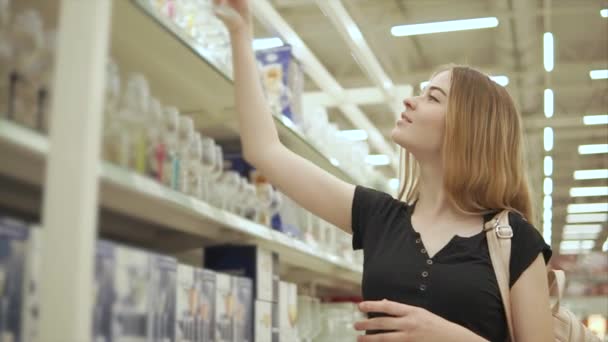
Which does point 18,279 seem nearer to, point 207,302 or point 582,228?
point 207,302

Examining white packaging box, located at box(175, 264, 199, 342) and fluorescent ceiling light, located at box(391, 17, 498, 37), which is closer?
white packaging box, located at box(175, 264, 199, 342)

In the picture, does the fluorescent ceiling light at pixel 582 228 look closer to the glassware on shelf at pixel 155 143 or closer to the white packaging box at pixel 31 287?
the glassware on shelf at pixel 155 143

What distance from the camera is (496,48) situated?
366 inches

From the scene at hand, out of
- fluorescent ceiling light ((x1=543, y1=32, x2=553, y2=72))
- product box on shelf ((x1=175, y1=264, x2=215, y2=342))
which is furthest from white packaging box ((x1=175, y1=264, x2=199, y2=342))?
fluorescent ceiling light ((x1=543, y1=32, x2=553, y2=72))

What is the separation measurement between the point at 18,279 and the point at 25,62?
363 mm

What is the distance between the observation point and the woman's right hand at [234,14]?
69.7 inches

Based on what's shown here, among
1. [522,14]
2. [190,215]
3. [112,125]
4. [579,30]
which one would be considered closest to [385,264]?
[190,215]

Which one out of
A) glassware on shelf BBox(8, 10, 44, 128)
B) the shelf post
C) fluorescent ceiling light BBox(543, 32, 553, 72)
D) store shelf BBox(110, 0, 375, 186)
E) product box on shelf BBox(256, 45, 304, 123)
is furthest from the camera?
fluorescent ceiling light BBox(543, 32, 553, 72)

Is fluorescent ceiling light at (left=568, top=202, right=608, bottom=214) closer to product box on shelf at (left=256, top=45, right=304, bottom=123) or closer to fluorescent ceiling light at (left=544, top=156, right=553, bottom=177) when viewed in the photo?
fluorescent ceiling light at (left=544, top=156, right=553, bottom=177)

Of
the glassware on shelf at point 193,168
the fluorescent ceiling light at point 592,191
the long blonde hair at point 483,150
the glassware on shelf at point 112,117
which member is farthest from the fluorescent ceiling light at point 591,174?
the glassware on shelf at point 112,117

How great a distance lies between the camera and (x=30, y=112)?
3.99 feet

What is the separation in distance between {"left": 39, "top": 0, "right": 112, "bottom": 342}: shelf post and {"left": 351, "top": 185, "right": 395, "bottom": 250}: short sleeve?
2.93 ft

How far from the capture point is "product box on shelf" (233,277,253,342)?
77.7 inches

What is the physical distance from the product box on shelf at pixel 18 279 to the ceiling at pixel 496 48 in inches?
242
